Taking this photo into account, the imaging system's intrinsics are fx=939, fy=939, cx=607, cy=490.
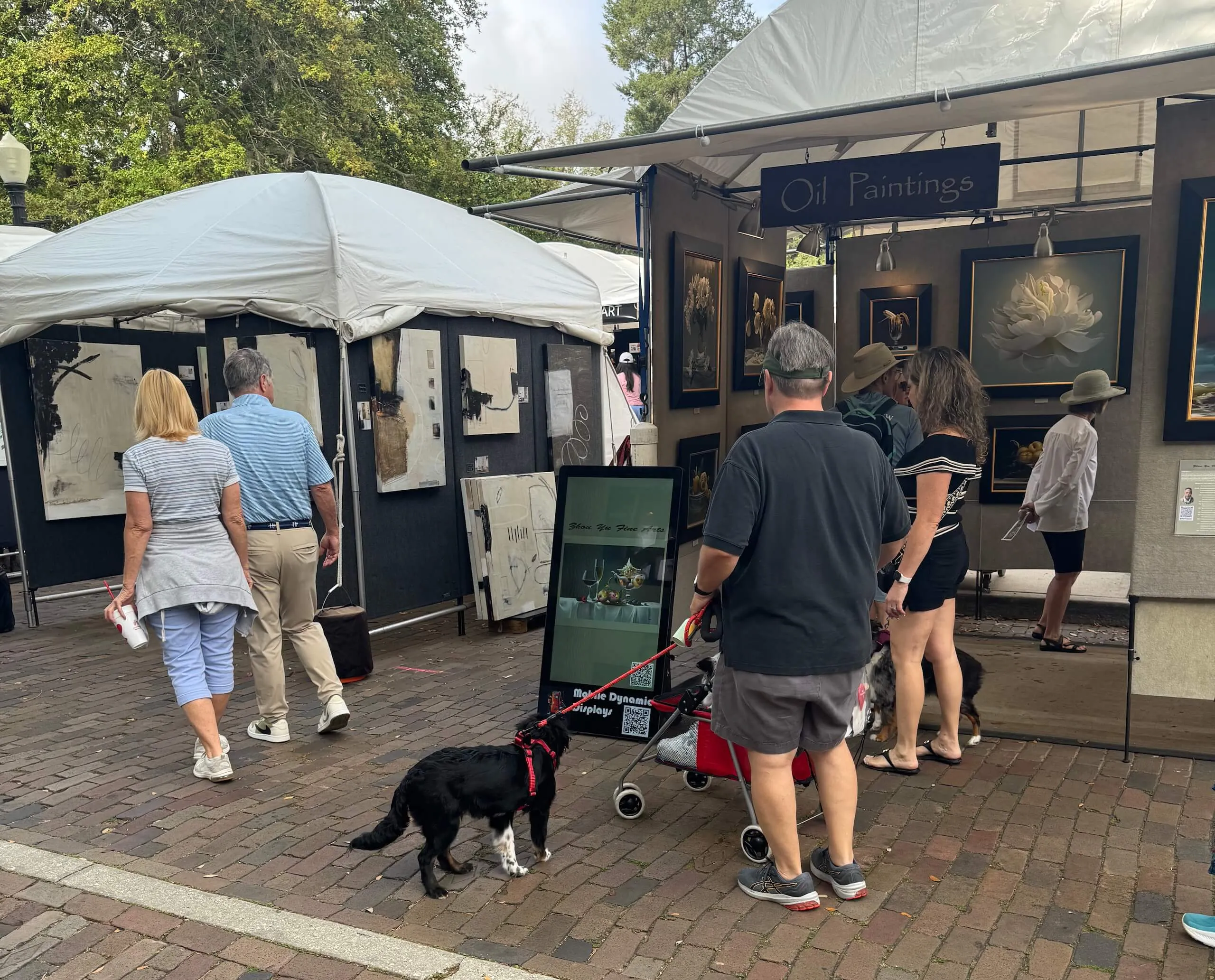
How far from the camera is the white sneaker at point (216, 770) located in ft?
15.2

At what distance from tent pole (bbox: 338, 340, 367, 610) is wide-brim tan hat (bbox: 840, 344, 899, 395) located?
3.50 metres

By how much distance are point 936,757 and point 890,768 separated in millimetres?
287

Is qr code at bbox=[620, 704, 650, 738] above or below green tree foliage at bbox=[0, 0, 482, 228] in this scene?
below

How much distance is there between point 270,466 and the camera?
5.00 metres

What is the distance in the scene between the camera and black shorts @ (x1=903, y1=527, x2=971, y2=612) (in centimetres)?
430

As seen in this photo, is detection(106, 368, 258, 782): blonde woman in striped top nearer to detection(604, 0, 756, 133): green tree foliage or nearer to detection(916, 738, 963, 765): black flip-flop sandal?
detection(916, 738, 963, 765): black flip-flop sandal

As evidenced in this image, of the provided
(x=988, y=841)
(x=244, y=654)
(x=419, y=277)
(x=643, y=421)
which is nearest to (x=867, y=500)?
(x=988, y=841)

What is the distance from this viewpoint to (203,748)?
4.75 m

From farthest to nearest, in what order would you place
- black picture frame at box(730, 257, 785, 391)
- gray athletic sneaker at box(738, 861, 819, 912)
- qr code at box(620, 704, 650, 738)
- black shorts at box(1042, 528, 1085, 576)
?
black picture frame at box(730, 257, 785, 391), black shorts at box(1042, 528, 1085, 576), qr code at box(620, 704, 650, 738), gray athletic sneaker at box(738, 861, 819, 912)

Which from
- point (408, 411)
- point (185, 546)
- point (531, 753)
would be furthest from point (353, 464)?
point (531, 753)

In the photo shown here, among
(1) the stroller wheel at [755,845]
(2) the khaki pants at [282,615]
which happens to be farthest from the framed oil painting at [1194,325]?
(2) the khaki pants at [282,615]

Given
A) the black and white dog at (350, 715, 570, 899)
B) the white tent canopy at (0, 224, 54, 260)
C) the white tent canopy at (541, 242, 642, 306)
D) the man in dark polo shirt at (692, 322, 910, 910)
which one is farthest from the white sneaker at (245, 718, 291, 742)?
the white tent canopy at (541, 242, 642, 306)

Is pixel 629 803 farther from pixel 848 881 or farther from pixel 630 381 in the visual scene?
pixel 630 381

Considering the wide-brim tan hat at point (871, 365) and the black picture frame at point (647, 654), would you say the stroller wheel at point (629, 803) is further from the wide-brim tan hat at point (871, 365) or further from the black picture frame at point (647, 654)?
the wide-brim tan hat at point (871, 365)
